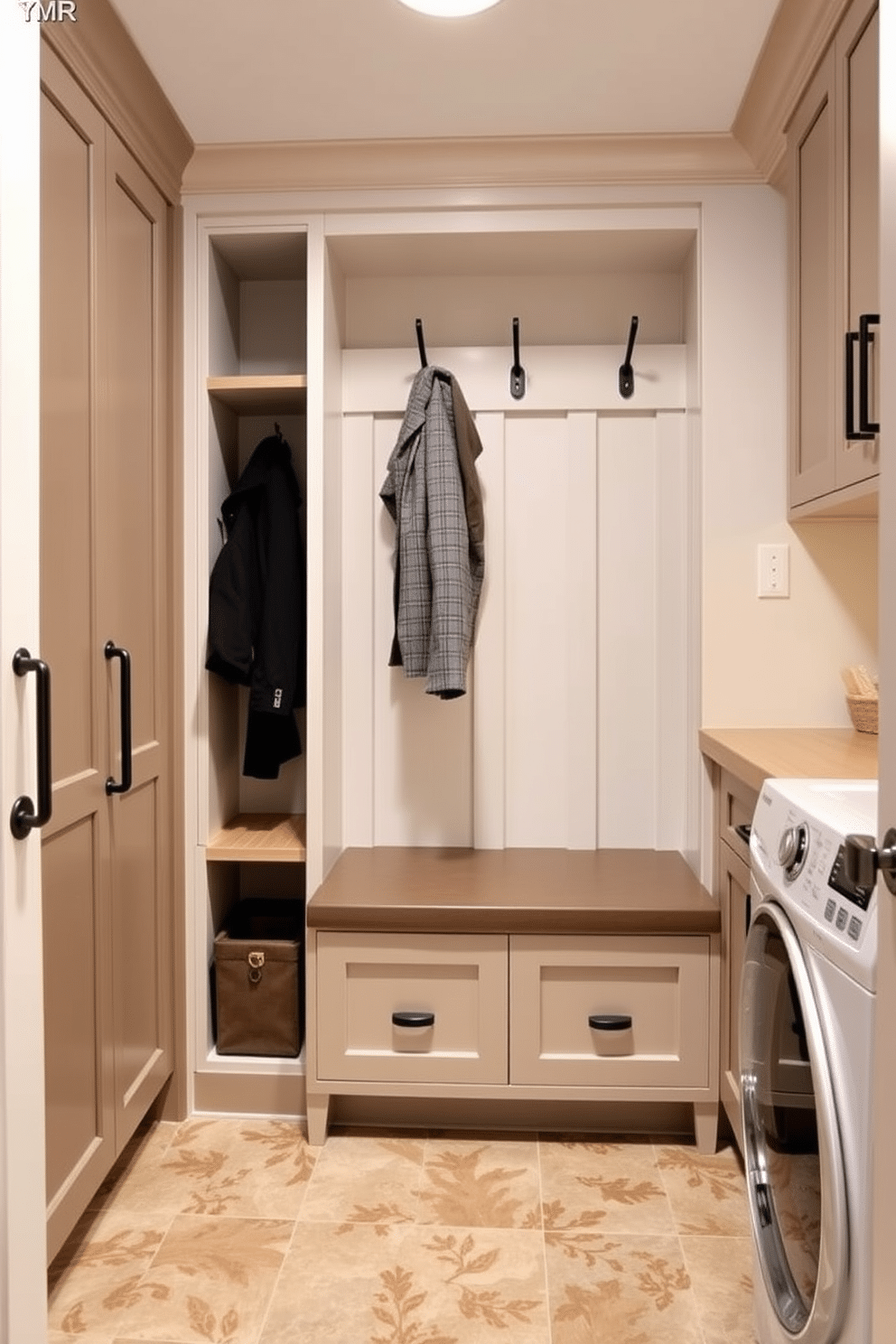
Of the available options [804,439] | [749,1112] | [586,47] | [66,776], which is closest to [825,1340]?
[749,1112]

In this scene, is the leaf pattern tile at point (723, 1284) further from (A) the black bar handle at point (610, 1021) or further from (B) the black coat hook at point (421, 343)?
(B) the black coat hook at point (421, 343)

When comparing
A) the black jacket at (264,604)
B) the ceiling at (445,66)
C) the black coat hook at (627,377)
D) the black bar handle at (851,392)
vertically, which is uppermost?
the ceiling at (445,66)

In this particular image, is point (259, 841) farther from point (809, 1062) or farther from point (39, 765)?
point (809, 1062)

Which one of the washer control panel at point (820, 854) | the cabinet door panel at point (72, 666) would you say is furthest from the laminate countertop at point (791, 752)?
the cabinet door panel at point (72, 666)

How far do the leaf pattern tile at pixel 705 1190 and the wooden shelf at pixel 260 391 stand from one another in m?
1.95

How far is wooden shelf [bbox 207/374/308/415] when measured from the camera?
2352 mm

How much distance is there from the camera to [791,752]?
192 cm

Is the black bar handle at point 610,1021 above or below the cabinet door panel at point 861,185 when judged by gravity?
below

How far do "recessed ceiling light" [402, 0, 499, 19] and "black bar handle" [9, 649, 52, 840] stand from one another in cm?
132

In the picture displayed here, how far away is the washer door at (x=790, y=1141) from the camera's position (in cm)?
105

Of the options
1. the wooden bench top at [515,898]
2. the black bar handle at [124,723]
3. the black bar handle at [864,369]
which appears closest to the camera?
the black bar handle at [864,369]

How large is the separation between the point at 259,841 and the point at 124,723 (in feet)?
2.07

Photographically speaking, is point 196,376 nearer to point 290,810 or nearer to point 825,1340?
point 290,810

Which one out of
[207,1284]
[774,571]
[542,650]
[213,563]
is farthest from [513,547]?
[207,1284]
